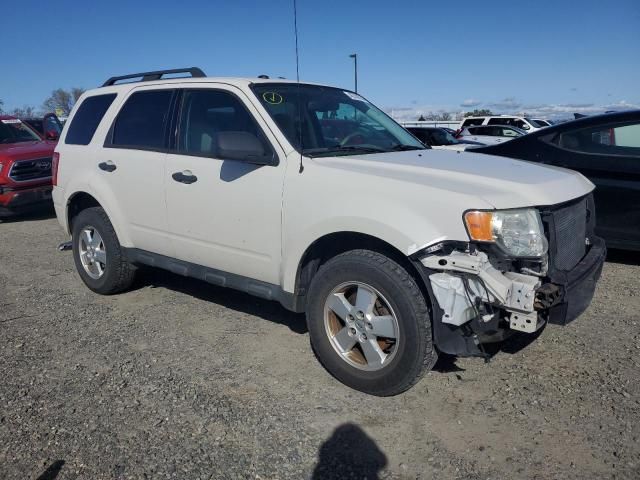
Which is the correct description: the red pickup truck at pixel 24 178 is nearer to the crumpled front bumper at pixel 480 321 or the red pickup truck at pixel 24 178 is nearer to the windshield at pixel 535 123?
the crumpled front bumper at pixel 480 321

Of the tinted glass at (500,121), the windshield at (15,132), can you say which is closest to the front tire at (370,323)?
the windshield at (15,132)

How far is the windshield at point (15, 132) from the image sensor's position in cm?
1038

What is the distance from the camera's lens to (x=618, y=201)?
17.0ft

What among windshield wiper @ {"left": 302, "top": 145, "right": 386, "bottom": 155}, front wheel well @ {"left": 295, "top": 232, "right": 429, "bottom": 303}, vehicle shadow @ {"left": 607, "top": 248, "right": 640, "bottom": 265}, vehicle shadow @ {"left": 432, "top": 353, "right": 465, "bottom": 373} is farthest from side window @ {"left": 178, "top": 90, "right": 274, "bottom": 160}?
vehicle shadow @ {"left": 607, "top": 248, "right": 640, "bottom": 265}

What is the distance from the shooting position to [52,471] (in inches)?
103

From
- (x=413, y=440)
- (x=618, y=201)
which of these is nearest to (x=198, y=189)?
(x=413, y=440)

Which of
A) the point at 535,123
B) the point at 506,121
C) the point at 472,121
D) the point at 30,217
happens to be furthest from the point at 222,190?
the point at 535,123

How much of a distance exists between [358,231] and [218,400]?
135cm

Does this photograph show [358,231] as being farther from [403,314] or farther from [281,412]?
[281,412]

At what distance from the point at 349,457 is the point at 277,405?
2.09ft

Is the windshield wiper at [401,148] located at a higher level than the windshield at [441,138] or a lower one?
higher

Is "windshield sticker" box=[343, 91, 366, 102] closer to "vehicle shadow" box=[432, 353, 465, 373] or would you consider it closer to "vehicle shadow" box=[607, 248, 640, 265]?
"vehicle shadow" box=[432, 353, 465, 373]

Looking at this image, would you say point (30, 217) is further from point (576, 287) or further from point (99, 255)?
point (576, 287)

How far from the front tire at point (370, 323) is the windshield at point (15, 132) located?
31.0 feet
